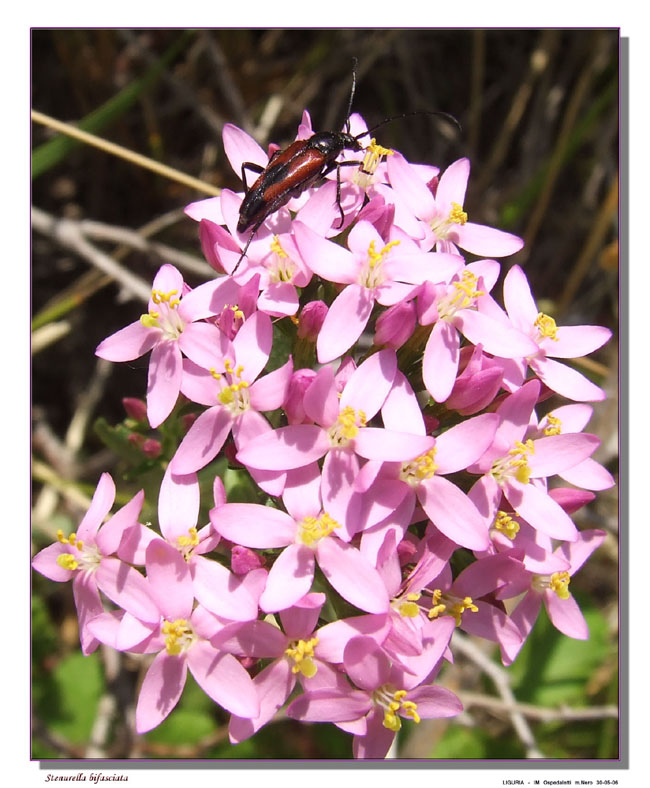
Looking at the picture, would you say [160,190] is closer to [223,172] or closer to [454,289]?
[223,172]

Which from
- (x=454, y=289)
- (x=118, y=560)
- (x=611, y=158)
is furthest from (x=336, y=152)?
(x=611, y=158)

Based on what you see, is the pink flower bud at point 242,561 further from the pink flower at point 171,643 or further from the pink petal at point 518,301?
the pink petal at point 518,301


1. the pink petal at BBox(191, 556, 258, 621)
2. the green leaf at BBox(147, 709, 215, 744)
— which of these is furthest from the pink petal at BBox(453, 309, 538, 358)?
the green leaf at BBox(147, 709, 215, 744)

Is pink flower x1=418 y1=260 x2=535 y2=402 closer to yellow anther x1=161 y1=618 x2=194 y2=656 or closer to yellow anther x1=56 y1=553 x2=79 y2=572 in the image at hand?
yellow anther x1=161 y1=618 x2=194 y2=656

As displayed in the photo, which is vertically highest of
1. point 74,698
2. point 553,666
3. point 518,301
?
point 518,301

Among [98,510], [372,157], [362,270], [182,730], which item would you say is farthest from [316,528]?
[182,730]

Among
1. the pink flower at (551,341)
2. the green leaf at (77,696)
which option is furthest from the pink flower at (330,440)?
the green leaf at (77,696)

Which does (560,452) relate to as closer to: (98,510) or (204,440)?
(204,440)
